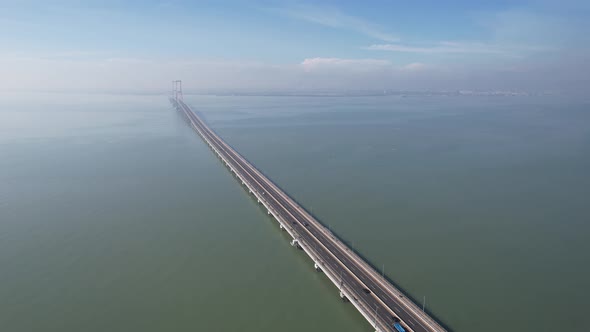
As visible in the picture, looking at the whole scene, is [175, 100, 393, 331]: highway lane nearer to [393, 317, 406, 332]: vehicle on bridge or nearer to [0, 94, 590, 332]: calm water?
[393, 317, 406, 332]: vehicle on bridge

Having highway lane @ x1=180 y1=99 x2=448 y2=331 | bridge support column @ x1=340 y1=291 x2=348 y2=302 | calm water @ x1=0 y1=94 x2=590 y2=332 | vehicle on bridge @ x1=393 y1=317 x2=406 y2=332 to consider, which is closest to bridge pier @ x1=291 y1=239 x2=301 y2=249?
calm water @ x1=0 y1=94 x2=590 y2=332

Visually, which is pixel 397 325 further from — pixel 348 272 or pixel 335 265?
pixel 335 265

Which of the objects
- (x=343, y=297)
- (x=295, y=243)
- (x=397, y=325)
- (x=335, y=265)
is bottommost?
(x=343, y=297)

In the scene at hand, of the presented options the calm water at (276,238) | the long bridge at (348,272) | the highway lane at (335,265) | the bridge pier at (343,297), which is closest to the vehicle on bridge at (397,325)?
the long bridge at (348,272)

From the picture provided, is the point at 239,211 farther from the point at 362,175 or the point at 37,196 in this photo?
the point at 37,196

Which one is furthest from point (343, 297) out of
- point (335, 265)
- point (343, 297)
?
point (335, 265)

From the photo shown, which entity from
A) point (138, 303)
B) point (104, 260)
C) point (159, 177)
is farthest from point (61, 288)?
point (159, 177)
